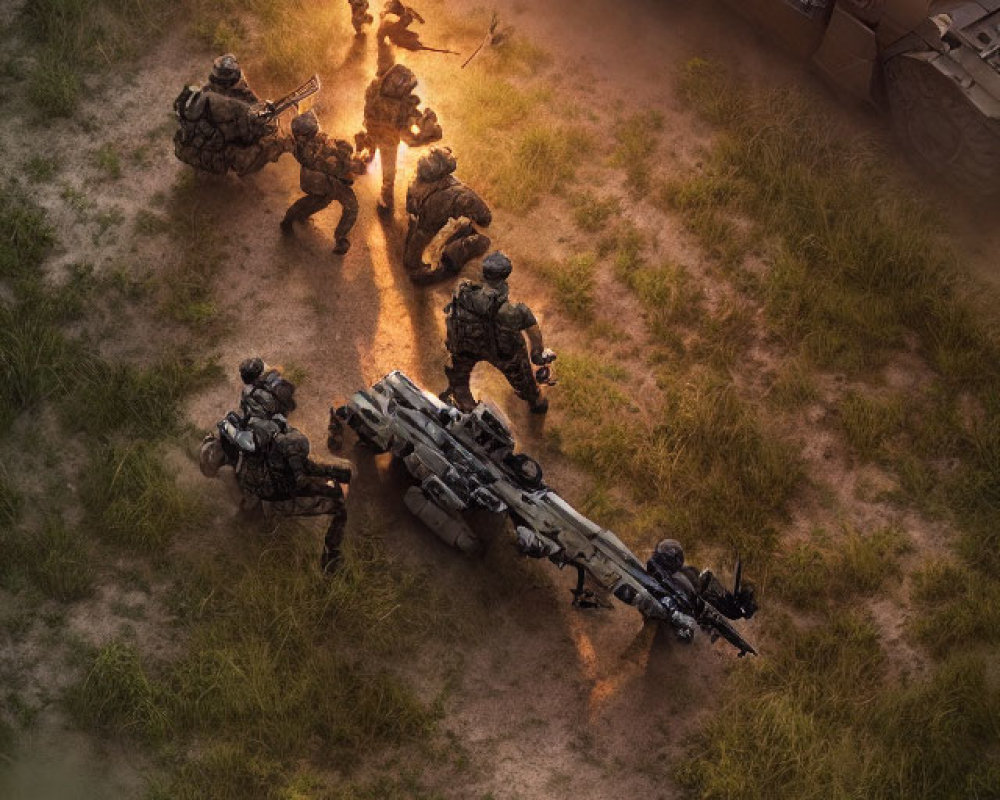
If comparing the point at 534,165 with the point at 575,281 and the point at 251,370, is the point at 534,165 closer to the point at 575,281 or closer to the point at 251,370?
the point at 575,281

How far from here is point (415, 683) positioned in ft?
38.4

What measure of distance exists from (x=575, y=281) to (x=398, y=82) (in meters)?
2.64

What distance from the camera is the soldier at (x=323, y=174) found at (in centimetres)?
1403

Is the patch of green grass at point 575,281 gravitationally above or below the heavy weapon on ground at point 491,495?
above

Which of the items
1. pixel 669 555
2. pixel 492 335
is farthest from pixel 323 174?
pixel 669 555

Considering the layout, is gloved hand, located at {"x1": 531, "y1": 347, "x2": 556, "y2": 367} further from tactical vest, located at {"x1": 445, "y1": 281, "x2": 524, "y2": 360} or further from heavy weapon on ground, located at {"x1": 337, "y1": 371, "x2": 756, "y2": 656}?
heavy weapon on ground, located at {"x1": 337, "y1": 371, "x2": 756, "y2": 656}

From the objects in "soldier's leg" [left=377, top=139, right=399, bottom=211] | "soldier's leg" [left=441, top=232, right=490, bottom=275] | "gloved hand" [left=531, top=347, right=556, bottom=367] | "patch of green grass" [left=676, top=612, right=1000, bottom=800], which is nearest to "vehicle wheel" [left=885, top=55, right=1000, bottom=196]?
"soldier's leg" [left=441, top=232, right=490, bottom=275]

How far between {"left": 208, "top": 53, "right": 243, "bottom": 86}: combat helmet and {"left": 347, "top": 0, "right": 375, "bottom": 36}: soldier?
214 centimetres

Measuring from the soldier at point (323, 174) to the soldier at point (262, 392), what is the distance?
9.19ft

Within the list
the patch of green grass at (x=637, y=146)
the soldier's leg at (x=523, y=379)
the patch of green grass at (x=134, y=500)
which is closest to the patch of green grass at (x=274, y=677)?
the patch of green grass at (x=134, y=500)

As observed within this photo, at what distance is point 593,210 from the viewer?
1494cm

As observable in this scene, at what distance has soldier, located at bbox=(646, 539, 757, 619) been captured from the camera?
11508 mm

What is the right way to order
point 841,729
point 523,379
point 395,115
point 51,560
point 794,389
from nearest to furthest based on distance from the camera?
point 841,729, point 51,560, point 523,379, point 794,389, point 395,115

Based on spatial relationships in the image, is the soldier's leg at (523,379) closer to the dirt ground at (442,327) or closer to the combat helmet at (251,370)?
the dirt ground at (442,327)
